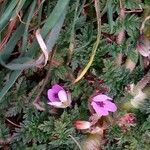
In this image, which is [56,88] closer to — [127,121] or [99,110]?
[99,110]

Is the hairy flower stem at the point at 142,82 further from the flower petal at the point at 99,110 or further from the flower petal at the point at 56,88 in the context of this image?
the flower petal at the point at 56,88

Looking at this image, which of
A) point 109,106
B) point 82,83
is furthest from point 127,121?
point 82,83

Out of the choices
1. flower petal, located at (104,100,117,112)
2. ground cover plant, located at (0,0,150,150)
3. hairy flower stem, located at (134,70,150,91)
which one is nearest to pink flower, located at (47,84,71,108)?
ground cover plant, located at (0,0,150,150)

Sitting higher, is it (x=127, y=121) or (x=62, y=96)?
(x=62, y=96)

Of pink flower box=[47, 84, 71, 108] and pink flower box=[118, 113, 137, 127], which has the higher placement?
pink flower box=[47, 84, 71, 108]

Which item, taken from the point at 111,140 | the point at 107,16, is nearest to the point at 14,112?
the point at 111,140

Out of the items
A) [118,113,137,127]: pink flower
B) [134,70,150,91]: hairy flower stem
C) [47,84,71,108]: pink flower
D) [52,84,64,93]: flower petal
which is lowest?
[118,113,137,127]: pink flower

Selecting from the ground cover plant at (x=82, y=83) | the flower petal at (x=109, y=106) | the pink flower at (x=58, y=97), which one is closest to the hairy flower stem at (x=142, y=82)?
the ground cover plant at (x=82, y=83)

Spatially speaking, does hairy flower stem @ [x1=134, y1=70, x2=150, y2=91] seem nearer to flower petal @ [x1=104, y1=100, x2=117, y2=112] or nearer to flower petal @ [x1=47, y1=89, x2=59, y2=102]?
flower petal @ [x1=104, y1=100, x2=117, y2=112]

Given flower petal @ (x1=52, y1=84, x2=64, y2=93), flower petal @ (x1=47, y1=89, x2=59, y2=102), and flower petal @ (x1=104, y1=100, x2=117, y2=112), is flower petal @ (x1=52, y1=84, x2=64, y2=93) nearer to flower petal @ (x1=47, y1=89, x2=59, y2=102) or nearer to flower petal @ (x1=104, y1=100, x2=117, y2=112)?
flower petal @ (x1=47, y1=89, x2=59, y2=102)
